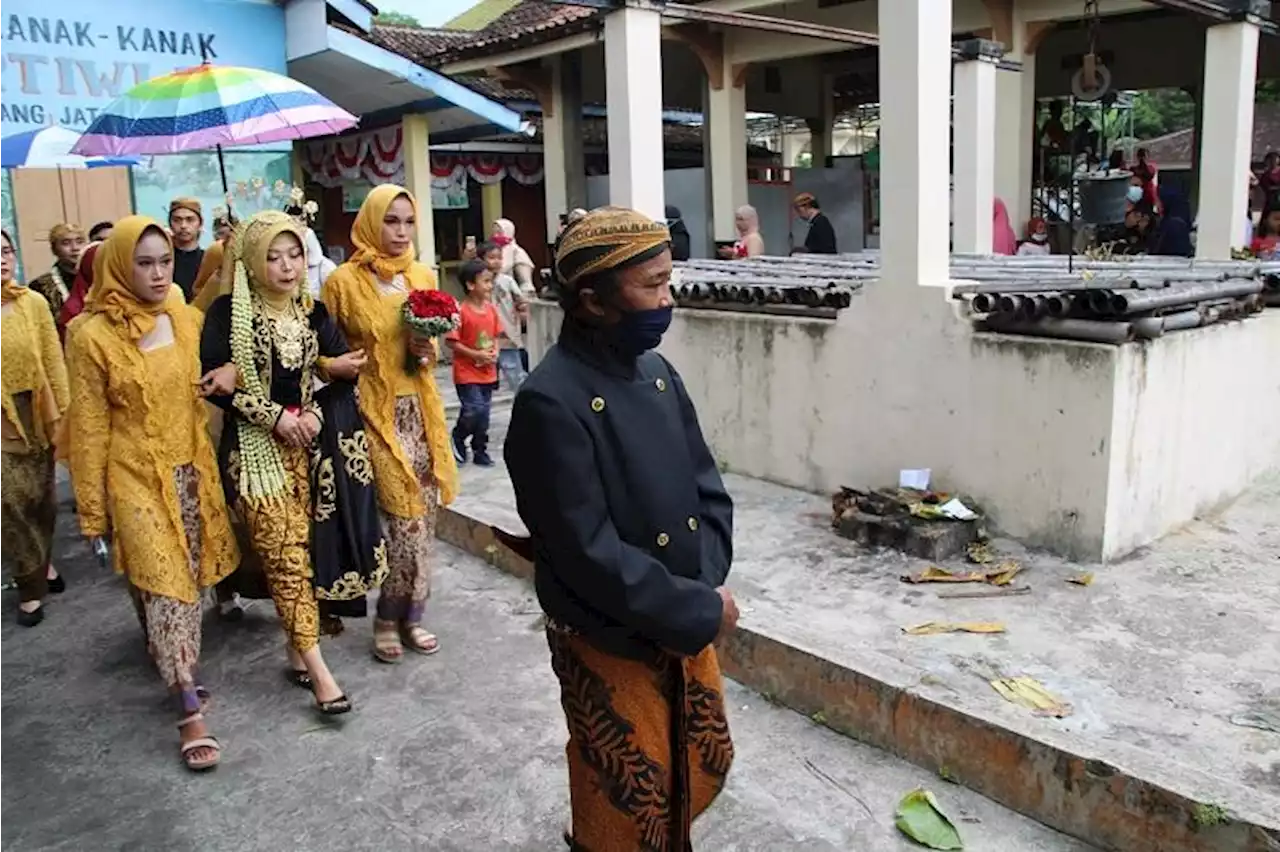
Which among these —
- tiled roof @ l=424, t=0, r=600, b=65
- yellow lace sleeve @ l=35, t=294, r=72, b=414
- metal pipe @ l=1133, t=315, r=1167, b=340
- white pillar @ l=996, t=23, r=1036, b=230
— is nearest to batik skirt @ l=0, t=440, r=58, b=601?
yellow lace sleeve @ l=35, t=294, r=72, b=414

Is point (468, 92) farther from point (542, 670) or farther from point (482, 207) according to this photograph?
point (542, 670)

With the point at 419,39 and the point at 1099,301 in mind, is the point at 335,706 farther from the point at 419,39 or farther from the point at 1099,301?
the point at 419,39

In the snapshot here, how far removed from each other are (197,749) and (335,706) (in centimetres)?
51

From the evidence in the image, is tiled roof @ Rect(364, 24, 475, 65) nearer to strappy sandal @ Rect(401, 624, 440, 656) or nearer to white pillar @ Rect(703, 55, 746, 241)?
white pillar @ Rect(703, 55, 746, 241)

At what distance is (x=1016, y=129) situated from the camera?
40.2 feet

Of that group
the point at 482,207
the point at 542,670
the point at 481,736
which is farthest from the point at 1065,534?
the point at 482,207

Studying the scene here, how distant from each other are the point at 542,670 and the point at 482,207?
11669mm

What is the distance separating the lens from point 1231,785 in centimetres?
311

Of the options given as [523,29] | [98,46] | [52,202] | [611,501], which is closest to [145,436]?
[611,501]

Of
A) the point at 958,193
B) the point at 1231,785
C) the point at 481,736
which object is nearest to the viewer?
the point at 1231,785

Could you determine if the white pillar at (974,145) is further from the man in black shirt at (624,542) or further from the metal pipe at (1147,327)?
the man in black shirt at (624,542)

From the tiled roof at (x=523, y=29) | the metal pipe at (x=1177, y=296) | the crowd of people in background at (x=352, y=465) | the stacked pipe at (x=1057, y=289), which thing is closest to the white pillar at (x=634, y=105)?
the stacked pipe at (x=1057, y=289)

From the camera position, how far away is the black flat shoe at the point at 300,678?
4477 mm

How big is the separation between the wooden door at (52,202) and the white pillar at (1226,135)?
9.07 metres
